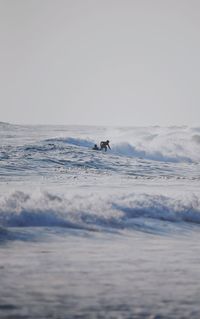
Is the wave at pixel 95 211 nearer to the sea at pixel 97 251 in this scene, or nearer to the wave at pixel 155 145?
the sea at pixel 97 251

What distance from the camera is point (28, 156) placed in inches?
754

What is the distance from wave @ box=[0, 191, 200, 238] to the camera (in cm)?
761

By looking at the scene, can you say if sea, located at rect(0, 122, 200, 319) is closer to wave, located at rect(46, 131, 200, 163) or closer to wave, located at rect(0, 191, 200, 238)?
wave, located at rect(0, 191, 200, 238)

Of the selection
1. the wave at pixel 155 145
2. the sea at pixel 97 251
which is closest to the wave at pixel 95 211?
the sea at pixel 97 251

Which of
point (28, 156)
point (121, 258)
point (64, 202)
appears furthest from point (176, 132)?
point (121, 258)

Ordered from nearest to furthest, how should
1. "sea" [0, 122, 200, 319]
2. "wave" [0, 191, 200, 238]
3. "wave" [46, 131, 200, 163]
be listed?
1. "sea" [0, 122, 200, 319]
2. "wave" [0, 191, 200, 238]
3. "wave" [46, 131, 200, 163]

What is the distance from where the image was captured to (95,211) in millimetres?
8203

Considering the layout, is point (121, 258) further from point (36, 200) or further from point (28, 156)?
point (28, 156)

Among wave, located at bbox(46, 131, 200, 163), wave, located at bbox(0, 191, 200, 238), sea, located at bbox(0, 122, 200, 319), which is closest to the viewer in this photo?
sea, located at bbox(0, 122, 200, 319)

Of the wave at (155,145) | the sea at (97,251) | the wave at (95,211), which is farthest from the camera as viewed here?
the wave at (155,145)

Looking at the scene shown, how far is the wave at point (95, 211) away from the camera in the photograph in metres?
7.61

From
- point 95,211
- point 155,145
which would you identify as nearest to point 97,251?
point 95,211

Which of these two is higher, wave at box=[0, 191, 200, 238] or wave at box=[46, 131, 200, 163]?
wave at box=[46, 131, 200, 163]

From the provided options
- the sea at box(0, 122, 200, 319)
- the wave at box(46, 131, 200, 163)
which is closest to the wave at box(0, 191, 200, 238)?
the sea at box(0, 122, 200, 319)
